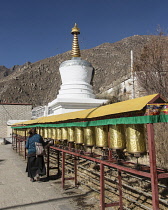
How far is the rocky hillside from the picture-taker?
75856 mm

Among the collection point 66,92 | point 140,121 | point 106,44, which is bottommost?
point 140,121

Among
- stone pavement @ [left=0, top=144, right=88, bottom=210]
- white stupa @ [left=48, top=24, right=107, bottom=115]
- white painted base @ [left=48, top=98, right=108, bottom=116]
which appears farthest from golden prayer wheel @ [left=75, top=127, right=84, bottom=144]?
white stupa @ [left=48, top=24, right=107, bottom=115]

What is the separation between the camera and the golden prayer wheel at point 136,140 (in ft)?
9.90

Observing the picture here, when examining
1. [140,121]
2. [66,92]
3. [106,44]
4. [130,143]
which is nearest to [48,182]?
[130,143]

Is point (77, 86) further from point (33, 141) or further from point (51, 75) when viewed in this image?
point (51, 75)

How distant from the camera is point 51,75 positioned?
9194 centimetres

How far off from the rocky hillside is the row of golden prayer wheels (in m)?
63.5

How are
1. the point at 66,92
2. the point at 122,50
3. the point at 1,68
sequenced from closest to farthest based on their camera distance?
the point at 66,92 < the point at 122,50 < the point at 1,68

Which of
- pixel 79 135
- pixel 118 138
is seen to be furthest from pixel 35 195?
pixel 118 138

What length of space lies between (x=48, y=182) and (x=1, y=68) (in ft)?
567

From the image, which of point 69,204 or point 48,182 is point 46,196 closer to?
point 69,204

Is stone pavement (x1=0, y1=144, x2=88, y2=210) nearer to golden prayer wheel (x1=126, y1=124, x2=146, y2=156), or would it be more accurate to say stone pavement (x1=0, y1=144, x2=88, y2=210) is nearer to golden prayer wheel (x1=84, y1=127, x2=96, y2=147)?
golden prayer wheel (x1=84, y1=127, x2=96, y2=147)

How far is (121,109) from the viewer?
307 centimetres

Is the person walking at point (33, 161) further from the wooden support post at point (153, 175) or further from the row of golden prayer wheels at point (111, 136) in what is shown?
the wooden support post at point (153, 175)
